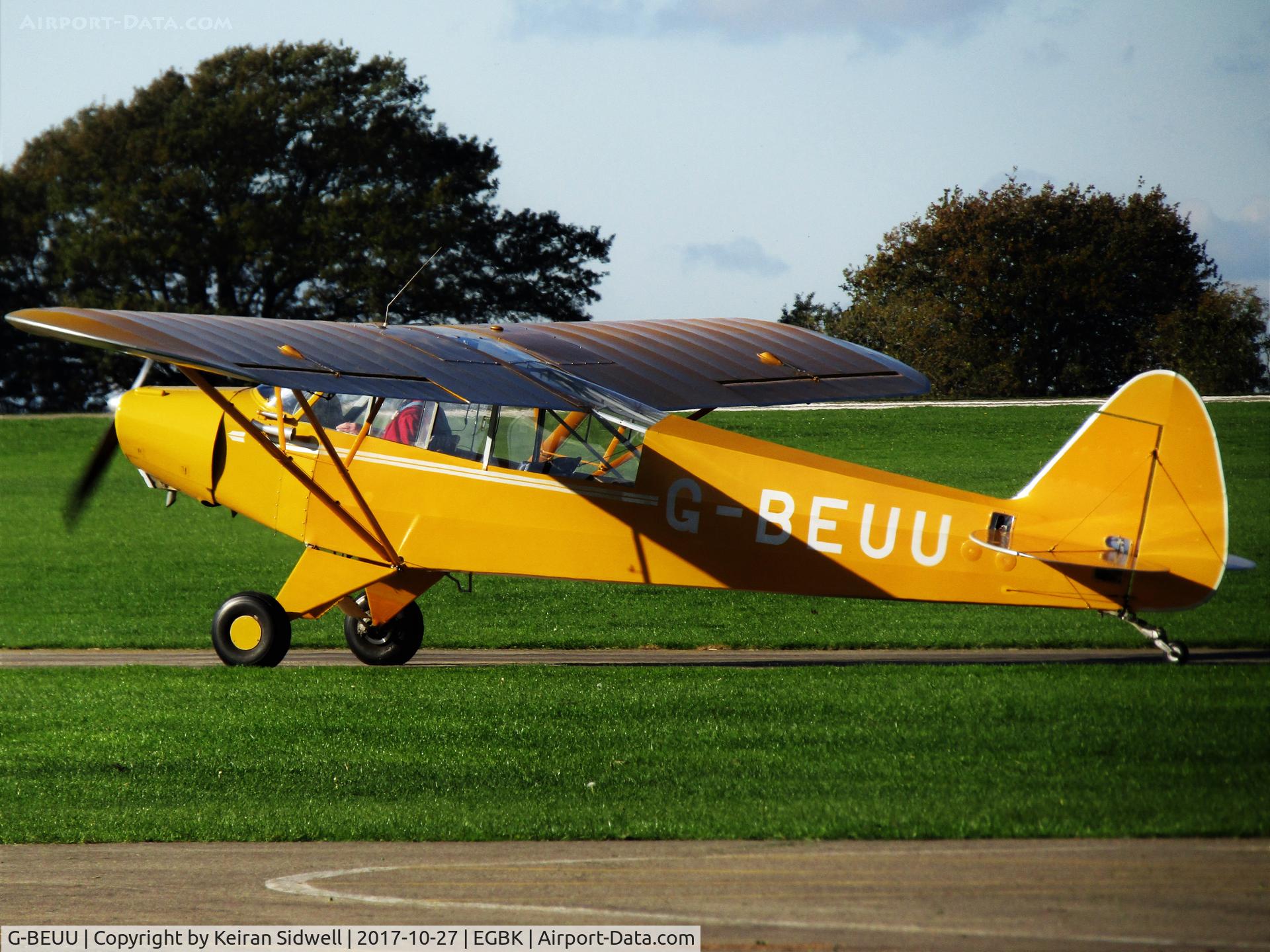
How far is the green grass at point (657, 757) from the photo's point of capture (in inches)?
226

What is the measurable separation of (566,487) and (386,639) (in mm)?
2921

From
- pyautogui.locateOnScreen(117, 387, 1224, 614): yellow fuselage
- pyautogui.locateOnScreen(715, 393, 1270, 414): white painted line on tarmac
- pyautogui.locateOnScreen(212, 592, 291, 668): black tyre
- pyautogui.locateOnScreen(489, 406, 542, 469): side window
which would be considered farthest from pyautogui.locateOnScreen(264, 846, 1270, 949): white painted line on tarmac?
pyautogui.locateOnScreen(715, 393, 1270, 414): white painted line on tarmac

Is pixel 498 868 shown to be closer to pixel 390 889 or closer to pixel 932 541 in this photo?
pixel 390 889

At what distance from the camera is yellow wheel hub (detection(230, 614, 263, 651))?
1230 cm

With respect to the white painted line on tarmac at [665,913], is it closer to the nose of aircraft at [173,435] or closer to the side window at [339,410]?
the side window at [339,410]

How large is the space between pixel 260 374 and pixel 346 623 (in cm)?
372

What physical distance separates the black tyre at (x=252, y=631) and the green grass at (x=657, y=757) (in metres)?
0.90

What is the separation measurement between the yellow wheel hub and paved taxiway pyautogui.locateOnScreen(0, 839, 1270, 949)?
5447 mm

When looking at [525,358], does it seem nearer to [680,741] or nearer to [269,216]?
[680,741]

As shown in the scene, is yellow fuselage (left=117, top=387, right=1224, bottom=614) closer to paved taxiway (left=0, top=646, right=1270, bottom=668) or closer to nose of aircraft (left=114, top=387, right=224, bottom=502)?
nose of aircraft (left=114, top=387, right=224, bottom=502)

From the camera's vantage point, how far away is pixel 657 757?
826cm

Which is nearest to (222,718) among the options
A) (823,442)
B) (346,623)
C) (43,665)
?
(346,623)

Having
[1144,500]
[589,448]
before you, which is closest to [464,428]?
[589,448]

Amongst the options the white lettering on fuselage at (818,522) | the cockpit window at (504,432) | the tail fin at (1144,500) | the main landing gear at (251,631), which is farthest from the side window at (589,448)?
the tail fin at (1144,500)
